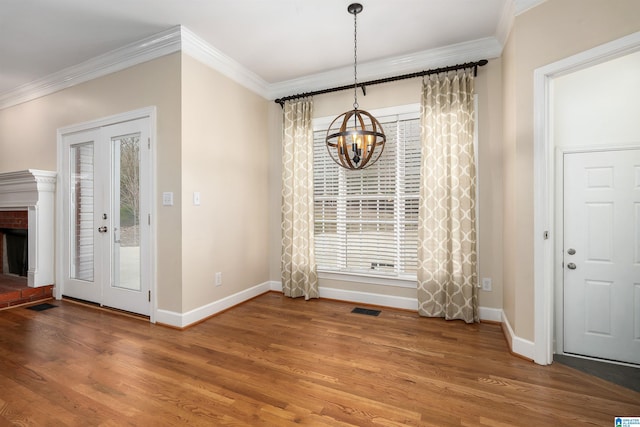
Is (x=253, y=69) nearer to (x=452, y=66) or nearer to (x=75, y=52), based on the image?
(x=75, y=52)

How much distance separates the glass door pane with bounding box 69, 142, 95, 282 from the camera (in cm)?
371

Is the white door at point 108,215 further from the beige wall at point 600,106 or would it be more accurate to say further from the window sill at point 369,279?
the beige wall at point 600,106

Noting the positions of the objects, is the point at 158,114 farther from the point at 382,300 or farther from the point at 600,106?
the point at 600,106

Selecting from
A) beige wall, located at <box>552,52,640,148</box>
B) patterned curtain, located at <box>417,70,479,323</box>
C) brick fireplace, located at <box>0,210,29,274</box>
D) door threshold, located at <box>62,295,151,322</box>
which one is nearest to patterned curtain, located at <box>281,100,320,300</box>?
patterned curtain, located at <box>417,70,479,323</box>

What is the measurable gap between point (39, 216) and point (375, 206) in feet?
14.3

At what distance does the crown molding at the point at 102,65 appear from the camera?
304cm

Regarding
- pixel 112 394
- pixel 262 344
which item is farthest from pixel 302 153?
pixel 112 394

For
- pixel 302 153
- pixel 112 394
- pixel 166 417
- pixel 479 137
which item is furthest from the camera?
pixel 302 153

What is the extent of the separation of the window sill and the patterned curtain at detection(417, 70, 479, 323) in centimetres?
21

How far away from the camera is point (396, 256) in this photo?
3.63 metres

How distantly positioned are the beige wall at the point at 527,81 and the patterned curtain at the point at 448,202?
0.41 meters

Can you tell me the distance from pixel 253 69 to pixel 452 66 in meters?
2.38

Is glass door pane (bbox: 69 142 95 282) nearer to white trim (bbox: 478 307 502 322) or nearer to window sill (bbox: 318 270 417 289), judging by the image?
window sill (bbox: 318 270 417 289)

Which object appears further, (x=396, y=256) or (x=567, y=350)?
(x=396, y=256)
